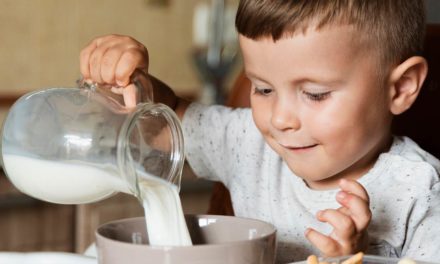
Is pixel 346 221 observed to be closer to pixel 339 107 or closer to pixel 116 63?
pixel 339 107

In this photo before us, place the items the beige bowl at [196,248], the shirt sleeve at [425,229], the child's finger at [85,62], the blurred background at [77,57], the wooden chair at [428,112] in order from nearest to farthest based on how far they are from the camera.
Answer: the beige bowl at [196,248] < the shirt sleeve at [425,229] < the child's finger at [85,62] < the wooden chair at [428,112] < the blurred background at [77,57]

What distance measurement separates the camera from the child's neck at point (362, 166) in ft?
3.29

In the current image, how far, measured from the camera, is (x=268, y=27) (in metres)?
0.90

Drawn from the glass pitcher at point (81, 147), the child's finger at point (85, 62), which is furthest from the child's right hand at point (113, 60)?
the glass pitcher at point (81, 147)

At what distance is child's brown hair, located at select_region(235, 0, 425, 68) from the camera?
88 centimetres

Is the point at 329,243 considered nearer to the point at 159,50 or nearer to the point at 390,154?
the point at 390,154

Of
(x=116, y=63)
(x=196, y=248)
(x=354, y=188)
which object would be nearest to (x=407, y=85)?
(x=354, y=188)

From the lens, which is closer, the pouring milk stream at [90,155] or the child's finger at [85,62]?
the pouring milk stream at [90,155]

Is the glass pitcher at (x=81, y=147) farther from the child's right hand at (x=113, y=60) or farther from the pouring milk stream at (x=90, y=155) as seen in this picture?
the child's right hand at (x=113, y=60)

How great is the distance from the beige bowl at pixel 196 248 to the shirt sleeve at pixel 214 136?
38 centimetres

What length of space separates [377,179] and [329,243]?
237 mm

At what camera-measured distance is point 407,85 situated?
3.21 feet

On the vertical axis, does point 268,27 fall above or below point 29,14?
above

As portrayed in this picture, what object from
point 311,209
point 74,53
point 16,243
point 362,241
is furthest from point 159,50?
point 362,241
